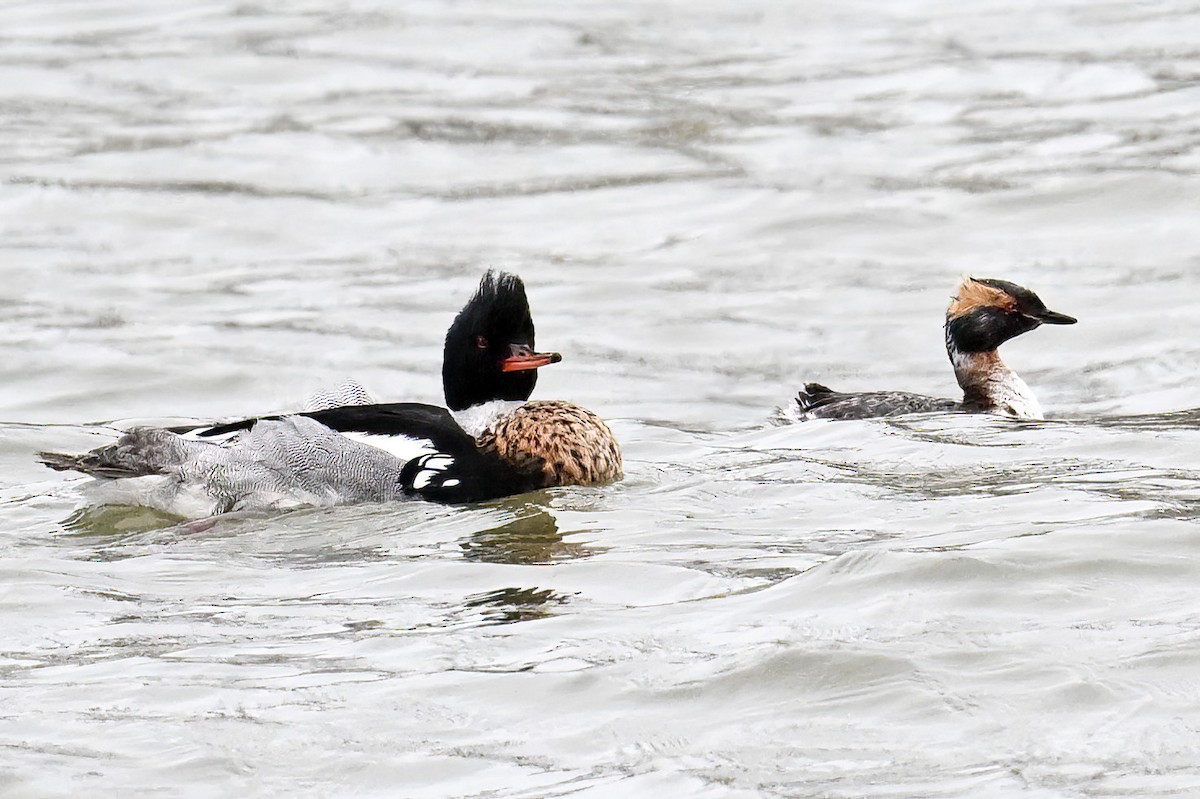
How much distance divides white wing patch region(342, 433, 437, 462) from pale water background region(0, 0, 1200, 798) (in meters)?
0.31

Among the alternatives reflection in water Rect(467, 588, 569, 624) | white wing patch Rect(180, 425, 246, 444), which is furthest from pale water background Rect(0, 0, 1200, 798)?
white wing patch Rect(180, 425, 246, 444)

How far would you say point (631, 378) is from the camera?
11219mm

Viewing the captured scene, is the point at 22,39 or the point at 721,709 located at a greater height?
the point at 22,39

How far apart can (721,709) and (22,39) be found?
14.9 meters

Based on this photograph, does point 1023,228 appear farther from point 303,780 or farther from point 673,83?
point 303,780

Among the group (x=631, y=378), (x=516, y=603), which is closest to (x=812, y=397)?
(x=631, y=378)

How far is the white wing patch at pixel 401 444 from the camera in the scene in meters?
7.72

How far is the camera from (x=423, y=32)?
59.6ft

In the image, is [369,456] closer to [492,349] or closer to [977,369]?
[492,349]

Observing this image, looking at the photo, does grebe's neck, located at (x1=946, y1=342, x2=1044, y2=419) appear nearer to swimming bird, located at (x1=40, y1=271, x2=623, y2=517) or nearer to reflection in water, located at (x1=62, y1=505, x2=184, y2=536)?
swimming bird, located at (x1=40, y1=271, x2=623, y2=517)

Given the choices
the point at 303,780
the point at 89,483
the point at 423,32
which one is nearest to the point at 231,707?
the point at 303,780

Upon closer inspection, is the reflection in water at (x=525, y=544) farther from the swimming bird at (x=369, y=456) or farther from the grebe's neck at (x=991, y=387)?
the grebe's neck at (x=991, y=387)

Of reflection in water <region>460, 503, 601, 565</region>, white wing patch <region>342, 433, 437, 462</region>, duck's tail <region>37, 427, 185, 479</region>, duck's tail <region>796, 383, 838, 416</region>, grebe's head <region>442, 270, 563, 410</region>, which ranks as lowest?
duck's tail <region>796, 383, 838, 416</region>

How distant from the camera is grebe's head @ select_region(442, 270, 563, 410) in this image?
26.6 ft
